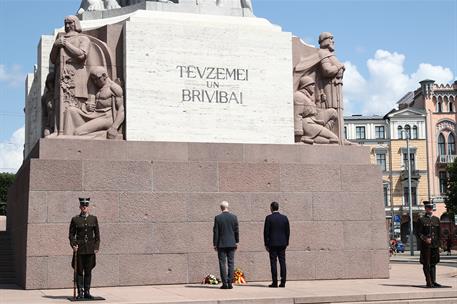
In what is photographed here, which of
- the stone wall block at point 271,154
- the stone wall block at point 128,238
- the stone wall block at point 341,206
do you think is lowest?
the stone wall block at point 128,238

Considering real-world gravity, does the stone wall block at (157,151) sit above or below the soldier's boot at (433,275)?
above

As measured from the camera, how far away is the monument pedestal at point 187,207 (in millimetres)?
13859

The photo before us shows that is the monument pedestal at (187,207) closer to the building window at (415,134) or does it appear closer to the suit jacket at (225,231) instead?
the suit jacket at (225,231)

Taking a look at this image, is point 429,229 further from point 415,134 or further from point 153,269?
point 415,134

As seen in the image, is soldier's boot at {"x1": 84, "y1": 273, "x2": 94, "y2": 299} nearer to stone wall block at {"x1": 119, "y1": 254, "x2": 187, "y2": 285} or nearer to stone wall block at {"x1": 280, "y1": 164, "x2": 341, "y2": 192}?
stone wall block at {"x1": 119, "y1": 254, "x2": 187, "y2": 285}

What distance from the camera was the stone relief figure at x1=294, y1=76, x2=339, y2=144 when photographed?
16.6m

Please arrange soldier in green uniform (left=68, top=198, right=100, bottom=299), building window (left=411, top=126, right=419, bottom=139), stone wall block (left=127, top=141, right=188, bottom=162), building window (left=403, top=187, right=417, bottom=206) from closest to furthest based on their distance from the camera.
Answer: soldier in green uniform (left=68, top=198, right=100, bottom=299) < stone wall block (left=127, top=141, right=188, bottom=162) < building window (left=403, top=187, right=417, bottom=206) < building window (left=411, top=126, right=419, bottom=139)

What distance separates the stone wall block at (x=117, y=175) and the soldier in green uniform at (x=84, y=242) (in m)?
1.82

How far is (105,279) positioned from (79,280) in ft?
6.56

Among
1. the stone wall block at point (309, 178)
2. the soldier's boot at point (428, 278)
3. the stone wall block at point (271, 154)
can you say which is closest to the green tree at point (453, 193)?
the stone wall block at point (309, 178)

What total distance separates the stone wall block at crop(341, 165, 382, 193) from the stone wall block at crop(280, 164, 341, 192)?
7.1 inches

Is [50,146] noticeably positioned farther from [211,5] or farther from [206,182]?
[211,5]

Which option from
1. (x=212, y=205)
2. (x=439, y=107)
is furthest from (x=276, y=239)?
(x=439, y=107)

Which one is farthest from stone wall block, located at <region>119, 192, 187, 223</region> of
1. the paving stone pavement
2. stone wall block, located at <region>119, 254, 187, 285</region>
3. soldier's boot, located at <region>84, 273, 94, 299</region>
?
soldier's boot, located at <region>84, 273, 94, 299</region>
